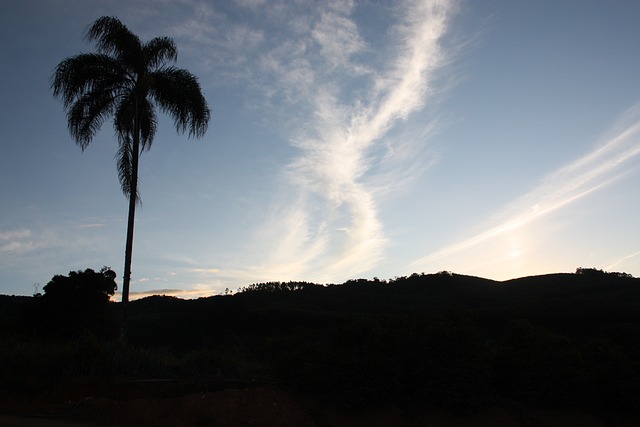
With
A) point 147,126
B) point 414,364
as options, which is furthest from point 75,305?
point 414,364

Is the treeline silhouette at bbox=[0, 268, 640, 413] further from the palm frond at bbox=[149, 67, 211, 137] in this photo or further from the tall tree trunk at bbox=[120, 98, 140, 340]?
the palm frond at bbox=[149, 67, 211, 137]

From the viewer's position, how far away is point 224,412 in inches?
470

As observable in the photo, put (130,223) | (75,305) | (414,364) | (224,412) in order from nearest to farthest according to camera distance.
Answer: (224,412), (414,364), (130,223), (75,305)

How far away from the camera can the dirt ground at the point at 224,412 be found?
38.4 feet

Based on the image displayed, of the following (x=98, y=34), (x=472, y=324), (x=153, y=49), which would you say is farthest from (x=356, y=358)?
(x=98, y=34)

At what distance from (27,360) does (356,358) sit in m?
8.86

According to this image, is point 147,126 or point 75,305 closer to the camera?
point 147,126

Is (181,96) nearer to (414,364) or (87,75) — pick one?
(87,75)

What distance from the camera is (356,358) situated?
12.9 meters

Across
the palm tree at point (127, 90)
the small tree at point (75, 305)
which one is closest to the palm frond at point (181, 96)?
the palm tree at point (127, 90)


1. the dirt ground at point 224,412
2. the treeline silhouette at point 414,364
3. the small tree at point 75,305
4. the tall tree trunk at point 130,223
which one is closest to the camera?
the dirt ground at point 224,412

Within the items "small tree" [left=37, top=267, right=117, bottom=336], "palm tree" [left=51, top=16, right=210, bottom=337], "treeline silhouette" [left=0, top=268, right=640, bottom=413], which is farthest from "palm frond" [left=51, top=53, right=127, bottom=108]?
"small tree" [left=37, top=267, right=117, bottom=336]

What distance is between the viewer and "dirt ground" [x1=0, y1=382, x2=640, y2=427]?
1171cm

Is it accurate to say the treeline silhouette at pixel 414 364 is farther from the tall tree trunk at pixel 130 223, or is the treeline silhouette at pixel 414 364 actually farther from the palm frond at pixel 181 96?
the palm frond at pixel 181 96
